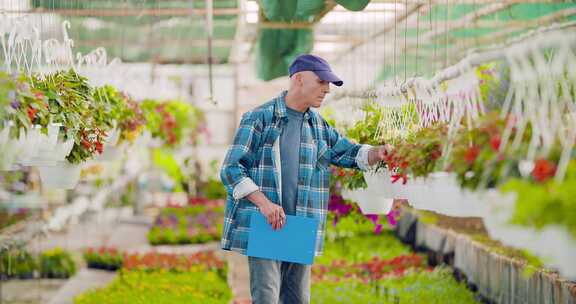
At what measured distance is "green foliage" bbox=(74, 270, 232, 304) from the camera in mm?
5391

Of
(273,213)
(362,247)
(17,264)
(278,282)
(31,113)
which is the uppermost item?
(31,113)

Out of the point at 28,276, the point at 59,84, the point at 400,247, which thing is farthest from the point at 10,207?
the point at 59,84

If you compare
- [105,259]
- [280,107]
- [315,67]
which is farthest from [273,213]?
[105,259]

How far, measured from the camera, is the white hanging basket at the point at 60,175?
3.41 m

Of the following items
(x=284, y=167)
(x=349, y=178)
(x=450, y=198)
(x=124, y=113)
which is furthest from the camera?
(x=124, y=113)

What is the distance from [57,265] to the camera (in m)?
8.20

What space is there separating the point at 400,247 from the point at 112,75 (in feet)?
11.6

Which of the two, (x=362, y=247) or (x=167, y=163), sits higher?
(x=167, y=163)

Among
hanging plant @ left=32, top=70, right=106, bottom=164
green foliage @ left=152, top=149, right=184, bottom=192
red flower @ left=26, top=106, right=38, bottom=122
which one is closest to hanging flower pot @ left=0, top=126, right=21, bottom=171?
red flower @ left=26, top=106, right=38, bottom=122

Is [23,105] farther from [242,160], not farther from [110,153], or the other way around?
[110,153]

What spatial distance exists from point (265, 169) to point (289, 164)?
104mm

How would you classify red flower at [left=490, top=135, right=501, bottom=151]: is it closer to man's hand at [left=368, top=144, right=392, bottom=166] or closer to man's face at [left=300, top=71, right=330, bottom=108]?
man's hand at [left=368, top=144, right=392, bottom=166]

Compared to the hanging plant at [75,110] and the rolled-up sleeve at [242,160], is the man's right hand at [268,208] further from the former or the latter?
the hanging plant at [75,110]

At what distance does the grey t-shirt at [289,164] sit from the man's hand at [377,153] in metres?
0.29
